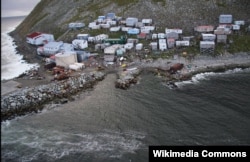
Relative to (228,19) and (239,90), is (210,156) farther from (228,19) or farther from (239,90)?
(228,19)

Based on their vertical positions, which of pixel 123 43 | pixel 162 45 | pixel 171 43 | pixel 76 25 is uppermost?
pixel 76 25

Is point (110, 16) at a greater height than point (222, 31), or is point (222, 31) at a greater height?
point (110, 16)

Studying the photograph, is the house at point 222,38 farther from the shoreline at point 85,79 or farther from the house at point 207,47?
the shoreline at point 85,79

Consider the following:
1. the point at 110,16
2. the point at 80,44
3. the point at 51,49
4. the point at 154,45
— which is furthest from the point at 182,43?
the point at 51,49

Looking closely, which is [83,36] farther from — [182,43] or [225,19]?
[225,19]

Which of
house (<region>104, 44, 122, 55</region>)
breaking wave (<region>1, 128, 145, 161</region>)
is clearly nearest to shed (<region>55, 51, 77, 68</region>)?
house (<region>104, 44, 122, 55</region>)

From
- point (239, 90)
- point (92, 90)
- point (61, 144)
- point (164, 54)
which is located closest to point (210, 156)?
point (61, 144)
